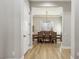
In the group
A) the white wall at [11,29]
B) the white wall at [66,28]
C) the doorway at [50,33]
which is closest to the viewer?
the white wall at [11,29]

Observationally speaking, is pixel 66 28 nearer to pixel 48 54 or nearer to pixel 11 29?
pixel 48 54

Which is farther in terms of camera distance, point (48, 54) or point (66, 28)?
point (66, 28)

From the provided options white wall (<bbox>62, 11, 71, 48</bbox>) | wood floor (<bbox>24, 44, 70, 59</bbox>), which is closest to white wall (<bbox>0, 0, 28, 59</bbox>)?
wood floor (<bbox>24, 44, 70, 59</bbox>)

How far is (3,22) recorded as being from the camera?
477cm

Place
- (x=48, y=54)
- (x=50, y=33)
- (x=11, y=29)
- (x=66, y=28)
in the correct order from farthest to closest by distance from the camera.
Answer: (x=50, y=33) → (x=66, y=28) → (x=48, y=54) → (x=11, y=29)

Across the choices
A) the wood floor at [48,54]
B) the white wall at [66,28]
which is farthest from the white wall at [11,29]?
the white wall at [66,28]

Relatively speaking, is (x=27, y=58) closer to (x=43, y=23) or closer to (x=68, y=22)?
(x=68, y=22)

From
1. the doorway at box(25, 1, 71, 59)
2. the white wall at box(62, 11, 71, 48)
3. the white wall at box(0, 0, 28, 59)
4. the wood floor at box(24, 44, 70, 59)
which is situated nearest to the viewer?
the white wall at box(0, 0, 28, 59)

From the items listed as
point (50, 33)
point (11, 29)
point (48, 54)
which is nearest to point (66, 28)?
point (48, 54)

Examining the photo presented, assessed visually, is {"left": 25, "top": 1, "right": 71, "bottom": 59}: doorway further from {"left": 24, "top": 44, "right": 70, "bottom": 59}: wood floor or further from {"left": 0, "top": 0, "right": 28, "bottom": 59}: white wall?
{"left": 0, "top": 0, "right": 28, "bottom": 59}: white wall

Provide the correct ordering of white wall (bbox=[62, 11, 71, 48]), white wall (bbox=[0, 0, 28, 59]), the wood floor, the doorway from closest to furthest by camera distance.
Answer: white wall (bbox=[0, 0, 28, 59]) → the wood floor → the doorway → white wall (bbox=[62, 11, 71, 48])

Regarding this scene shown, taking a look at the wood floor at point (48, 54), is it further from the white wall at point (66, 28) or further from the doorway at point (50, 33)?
the white wall at point (66, 28)

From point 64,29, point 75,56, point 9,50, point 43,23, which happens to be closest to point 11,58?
point 9,50

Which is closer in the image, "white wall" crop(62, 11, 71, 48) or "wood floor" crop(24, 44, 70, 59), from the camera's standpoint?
"wood floor" crop(24, 44, 70, 59)
